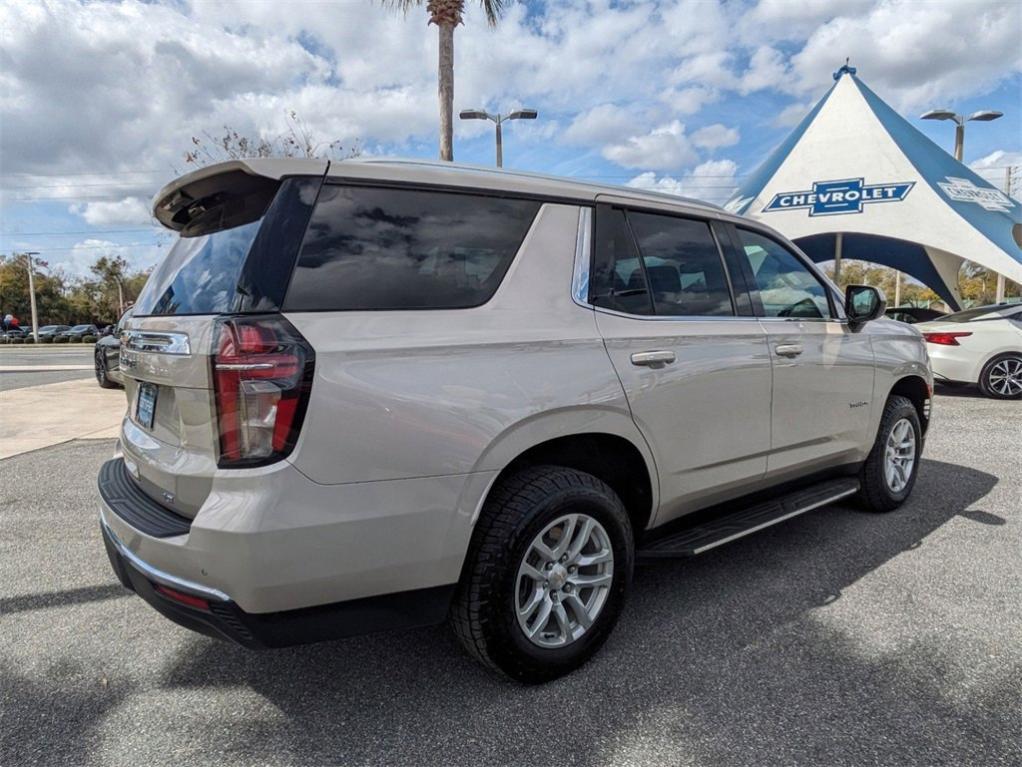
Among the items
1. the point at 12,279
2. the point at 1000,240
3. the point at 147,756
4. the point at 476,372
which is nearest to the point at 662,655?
the point at 476,372

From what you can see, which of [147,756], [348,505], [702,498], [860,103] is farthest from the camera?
[860,103]

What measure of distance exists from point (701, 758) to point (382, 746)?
101 cm

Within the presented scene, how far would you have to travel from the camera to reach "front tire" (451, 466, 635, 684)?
87.0 inches

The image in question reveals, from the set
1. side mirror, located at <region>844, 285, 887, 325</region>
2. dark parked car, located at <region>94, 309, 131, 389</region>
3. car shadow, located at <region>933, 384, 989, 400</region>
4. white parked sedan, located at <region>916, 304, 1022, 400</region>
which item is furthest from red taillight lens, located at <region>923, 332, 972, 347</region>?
dark parked car, located at <region>94, 309, 131, 389</region>

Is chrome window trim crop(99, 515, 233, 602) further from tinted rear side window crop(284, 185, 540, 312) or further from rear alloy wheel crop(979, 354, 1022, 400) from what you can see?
rear alloy wheel crop(979, 354, 1022, 400)

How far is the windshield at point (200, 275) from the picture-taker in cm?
204

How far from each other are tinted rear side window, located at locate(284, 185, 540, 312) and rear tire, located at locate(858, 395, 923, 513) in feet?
9.78

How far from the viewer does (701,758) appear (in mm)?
2047

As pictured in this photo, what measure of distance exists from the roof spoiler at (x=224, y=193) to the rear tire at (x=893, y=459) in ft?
12.2

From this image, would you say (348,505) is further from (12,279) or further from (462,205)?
(12,279)

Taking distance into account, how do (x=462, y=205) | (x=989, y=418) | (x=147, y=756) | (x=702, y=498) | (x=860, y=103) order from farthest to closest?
(x=860, y=103)
(x=989, y=418)
(x=702, y=498)
(x=462, y=205)
(x=147, y=756)

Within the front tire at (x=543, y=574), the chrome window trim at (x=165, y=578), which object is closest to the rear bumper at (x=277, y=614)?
the chrome window trim at (x=165, y=578)

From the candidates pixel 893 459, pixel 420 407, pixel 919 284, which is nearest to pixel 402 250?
pixel 420 407

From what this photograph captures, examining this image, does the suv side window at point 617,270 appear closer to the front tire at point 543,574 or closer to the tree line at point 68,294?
the front tire at point 543,574
